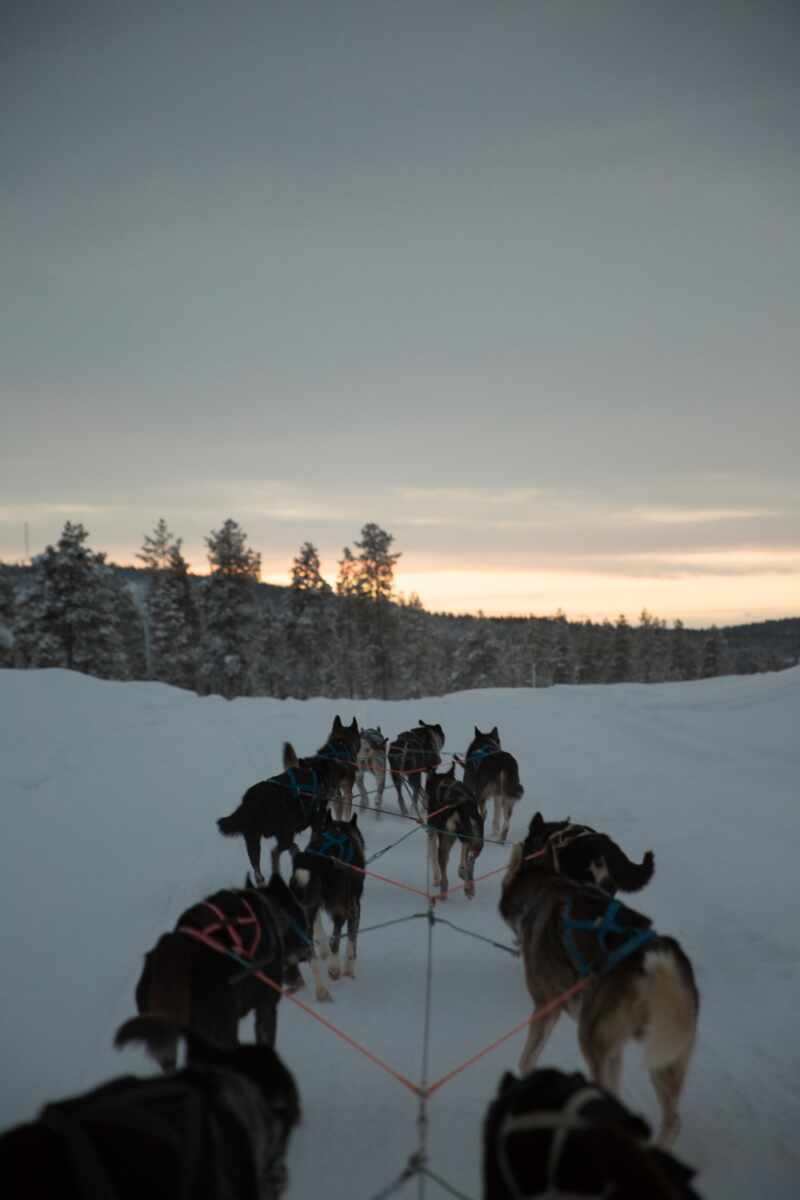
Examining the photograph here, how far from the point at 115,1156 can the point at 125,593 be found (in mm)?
56622

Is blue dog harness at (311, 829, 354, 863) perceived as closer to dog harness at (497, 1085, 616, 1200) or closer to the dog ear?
the dog ear

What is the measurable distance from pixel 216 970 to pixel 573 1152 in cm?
228

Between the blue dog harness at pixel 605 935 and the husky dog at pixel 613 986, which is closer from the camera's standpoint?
the husky dog at pixel 613 986

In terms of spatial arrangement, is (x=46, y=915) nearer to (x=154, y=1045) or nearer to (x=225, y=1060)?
(x=154, y=1045)

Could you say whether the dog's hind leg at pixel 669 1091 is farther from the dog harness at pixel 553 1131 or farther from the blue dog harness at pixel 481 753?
the blue dog harness at pixel 481 753

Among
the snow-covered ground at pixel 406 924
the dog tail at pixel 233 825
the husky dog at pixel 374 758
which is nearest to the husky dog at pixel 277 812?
the dog tail at pixel 233 825

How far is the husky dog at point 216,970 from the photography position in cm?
345

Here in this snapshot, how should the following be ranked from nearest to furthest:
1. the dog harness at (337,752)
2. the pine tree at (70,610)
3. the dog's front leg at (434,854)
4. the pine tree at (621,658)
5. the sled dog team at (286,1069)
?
the sled dog team at (286,1069), the dog's front leg at (434,854), the dog harness at (337,752), the pine tree at (70,610), the pine tree at (621,658)

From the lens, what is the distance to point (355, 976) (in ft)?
18.1

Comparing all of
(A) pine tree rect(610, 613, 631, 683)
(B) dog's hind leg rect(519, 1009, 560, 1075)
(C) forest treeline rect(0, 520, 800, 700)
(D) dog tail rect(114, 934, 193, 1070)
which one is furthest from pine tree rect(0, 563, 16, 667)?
(A) pine tree rect(610, 613, 631, 683)

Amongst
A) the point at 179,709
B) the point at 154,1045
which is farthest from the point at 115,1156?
the point at 179,709

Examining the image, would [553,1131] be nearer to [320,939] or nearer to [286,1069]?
[286,1069]

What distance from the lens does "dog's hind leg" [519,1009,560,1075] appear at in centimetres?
389

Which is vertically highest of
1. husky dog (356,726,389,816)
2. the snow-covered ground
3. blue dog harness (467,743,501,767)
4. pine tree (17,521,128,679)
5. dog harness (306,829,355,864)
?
pine tree (17,521,128,679)
